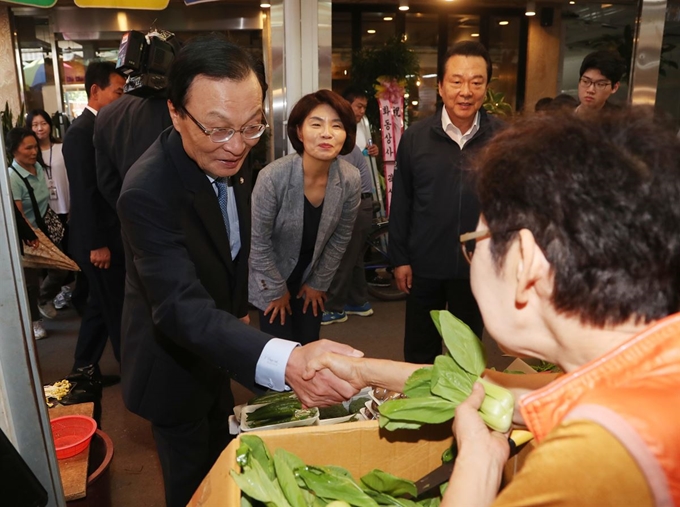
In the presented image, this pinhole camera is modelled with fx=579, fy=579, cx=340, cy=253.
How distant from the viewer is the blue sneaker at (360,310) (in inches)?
195

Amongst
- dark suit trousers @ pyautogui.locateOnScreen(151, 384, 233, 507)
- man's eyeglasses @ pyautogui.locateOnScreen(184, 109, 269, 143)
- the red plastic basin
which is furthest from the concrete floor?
man's eyeglasses @ pyautogui.locateOnScreen(184, 109, 269, 143)

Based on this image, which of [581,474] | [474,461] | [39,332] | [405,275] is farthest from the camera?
[39,332]

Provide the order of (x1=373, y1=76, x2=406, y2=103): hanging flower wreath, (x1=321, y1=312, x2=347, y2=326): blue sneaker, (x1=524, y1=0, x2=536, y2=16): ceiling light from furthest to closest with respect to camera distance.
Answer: (x1=524, y1=0, x2=536, y2=16): ceiling light, (x1=373, y1=76, x2=406, y2=103): hanging flower wreath, (x1=321, y1=312, x2=347, y2=326): blue sneaker

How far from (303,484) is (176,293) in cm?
60

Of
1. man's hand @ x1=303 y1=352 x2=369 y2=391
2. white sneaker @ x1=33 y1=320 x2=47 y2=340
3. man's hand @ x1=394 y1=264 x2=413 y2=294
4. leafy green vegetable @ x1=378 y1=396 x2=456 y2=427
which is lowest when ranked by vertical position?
white sneaker @ x1=33 y1=320 x2=47 y2=340

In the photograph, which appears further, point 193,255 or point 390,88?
point 390,88

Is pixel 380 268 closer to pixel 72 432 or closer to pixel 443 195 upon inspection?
pixel 443 195

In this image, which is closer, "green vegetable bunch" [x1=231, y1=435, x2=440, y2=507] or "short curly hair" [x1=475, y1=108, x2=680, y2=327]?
"short curly hair" [x1=475, y1=108, x2=680, y2=327]

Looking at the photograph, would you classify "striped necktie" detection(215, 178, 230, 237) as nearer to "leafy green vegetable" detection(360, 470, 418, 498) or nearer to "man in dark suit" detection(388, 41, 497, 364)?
"leafy green vegetable" detection(360, 470, 418, 498)

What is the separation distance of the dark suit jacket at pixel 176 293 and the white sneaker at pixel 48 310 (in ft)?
11.6

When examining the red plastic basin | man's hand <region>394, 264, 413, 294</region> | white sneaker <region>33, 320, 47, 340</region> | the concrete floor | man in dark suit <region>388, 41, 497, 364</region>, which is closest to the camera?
the red plastic basin

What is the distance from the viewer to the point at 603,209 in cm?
83

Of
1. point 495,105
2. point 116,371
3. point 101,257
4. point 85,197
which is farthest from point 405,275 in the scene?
point 495,105

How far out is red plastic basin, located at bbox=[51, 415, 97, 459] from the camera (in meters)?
1.97
